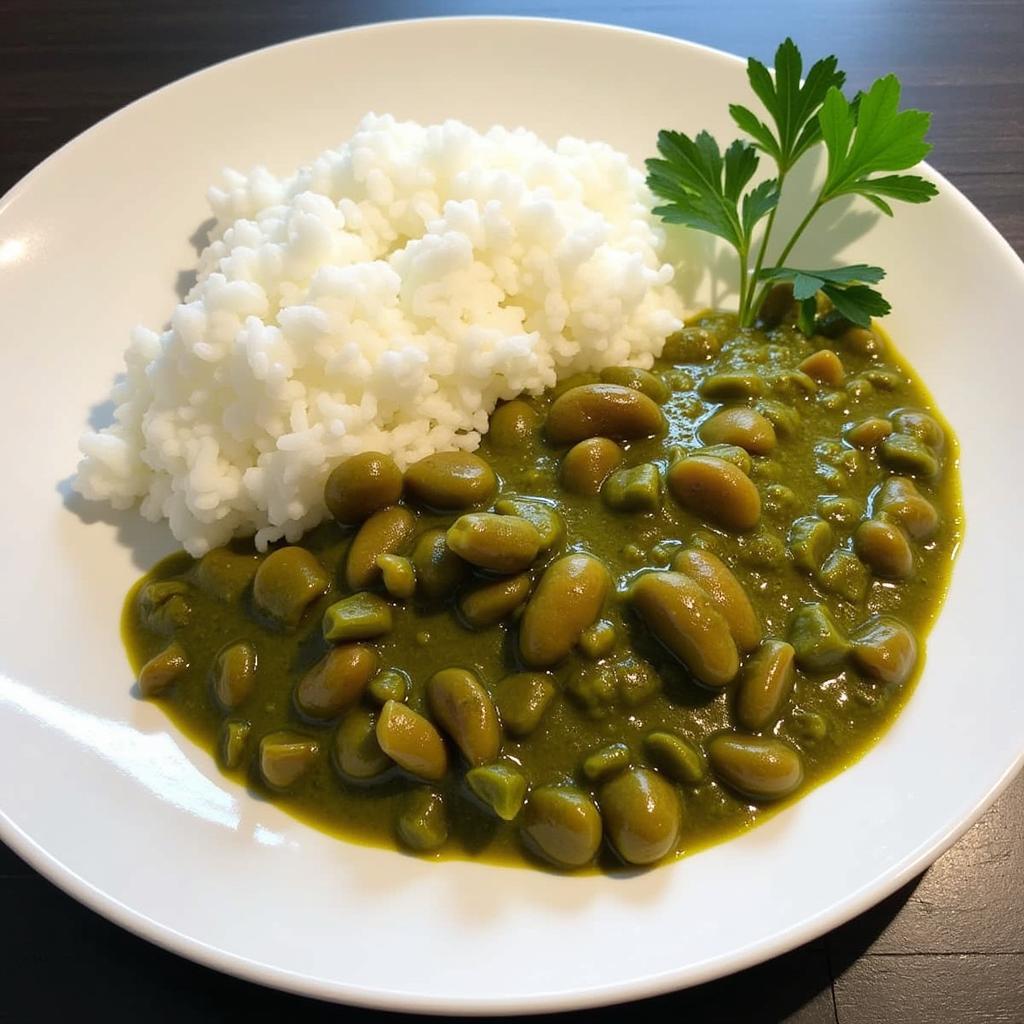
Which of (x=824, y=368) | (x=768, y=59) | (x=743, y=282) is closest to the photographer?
(x=824, y=368)

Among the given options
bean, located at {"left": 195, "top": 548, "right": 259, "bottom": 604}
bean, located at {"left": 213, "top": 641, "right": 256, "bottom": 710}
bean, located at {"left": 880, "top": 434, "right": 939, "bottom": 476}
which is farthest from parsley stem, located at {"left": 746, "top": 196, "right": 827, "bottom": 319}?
bean, located at {"left": 213, "top": 641, "right": 256, "bottom": 710}

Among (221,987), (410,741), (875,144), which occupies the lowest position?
(221,987)

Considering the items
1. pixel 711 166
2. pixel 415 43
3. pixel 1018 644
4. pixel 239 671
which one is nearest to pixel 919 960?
pixel 1018 644

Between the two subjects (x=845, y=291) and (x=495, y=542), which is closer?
(x=495, y=542)

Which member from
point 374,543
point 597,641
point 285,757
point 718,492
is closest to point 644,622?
point 597,641

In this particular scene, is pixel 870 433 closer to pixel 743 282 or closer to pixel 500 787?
pixel 743 282

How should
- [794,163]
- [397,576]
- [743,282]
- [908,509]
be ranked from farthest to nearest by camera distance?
[794,163] < [743,282] < [908,509] < [397,576]

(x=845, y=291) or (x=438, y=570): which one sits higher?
(x=845, y=291)
